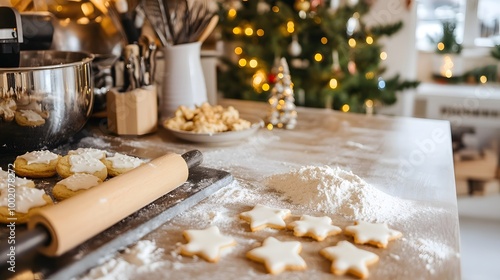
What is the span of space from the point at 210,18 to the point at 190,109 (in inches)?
9.7

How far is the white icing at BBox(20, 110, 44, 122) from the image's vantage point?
919 mm

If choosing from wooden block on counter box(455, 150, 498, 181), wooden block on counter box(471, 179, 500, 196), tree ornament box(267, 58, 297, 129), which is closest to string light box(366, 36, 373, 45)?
wooden block on counter box(455, 150, 498, 181)

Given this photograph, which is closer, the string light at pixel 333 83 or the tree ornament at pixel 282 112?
the tree ornament at pixel 282 112

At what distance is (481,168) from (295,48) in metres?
1.15

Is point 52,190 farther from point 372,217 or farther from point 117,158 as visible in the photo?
point 372,217

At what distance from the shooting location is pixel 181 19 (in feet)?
4.19

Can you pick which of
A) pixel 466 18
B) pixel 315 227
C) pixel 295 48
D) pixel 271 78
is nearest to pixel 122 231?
pixel 315 227

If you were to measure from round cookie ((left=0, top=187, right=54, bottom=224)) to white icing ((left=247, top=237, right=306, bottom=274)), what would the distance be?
0.30 meters

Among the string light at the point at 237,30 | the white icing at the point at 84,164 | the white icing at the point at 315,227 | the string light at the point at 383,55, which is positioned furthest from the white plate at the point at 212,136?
the string light at the point at 383,55

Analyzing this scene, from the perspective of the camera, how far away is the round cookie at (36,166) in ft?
2.82

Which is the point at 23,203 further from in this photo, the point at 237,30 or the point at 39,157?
the point at 237,30

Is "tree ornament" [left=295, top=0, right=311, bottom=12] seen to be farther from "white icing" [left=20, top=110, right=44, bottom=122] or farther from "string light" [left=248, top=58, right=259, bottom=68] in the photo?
"white icing" [left=20, top=110, right=44, bottom=122]

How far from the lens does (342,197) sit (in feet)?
2.58

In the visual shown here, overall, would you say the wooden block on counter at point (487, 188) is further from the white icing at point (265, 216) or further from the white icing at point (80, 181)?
the white icing at point (80, 181)
